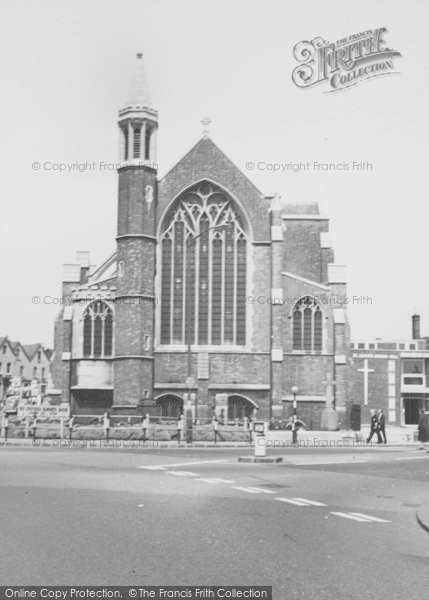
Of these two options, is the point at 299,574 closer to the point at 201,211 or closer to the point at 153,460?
the point at 153,460

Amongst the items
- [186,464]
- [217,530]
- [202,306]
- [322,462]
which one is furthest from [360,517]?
[202,306]

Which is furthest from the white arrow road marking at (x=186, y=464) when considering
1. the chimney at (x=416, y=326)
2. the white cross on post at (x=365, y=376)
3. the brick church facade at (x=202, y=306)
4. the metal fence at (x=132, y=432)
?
the chimney at (x=416, y=326)

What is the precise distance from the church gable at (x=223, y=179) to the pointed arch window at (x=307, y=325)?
3.92 meters

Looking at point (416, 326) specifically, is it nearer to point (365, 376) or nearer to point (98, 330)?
point (365, 376)

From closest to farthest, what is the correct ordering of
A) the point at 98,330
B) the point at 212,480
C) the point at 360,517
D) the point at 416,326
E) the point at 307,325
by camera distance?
the point at 360,517, the point at 212,480, the point at 98,330, the point at 307,325, the point at 416,326

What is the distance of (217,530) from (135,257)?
34310 millimetres

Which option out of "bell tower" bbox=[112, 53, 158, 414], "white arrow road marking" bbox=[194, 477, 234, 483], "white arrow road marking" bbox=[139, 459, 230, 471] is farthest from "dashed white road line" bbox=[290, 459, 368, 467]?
"bell tower" bbox=[112, 53, 158, 414]

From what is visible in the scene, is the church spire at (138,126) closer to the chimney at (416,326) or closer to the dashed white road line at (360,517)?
the dashed white road line at (360,517)

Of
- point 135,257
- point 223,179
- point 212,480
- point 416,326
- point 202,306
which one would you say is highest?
point 223,179

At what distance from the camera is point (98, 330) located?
146ft

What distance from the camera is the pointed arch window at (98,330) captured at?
44.3 meters

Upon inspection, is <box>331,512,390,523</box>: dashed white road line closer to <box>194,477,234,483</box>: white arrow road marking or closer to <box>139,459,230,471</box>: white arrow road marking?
<box>194,477,234,483</box>: white arrow road marking

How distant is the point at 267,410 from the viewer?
43969 mm

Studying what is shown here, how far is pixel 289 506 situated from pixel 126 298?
3190 cm
